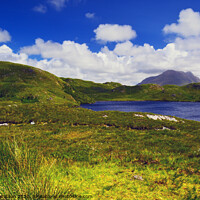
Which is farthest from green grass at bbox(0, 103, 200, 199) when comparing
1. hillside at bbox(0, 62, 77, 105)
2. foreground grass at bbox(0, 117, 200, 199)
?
hillside at bbox(0, 62, 77, 105)

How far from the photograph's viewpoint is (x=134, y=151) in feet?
45.3

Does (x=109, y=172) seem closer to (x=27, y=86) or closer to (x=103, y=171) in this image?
(x=103, y=171)

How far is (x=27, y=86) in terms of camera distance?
12431 centimetres

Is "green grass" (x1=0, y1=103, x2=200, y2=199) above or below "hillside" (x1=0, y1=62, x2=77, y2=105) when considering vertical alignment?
below

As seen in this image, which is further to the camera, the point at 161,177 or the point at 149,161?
the point at 149,161

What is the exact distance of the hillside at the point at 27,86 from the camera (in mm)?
107225

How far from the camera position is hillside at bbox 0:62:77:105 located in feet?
352

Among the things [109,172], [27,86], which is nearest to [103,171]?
[109,172]

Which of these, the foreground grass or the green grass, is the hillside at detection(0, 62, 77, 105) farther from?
the foreground grass

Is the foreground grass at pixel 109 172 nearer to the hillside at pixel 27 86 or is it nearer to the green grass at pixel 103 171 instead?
the green grass at pixel 103 171

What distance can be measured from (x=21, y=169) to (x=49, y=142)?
1183 centimetres

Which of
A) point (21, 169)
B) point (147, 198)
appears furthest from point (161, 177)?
point (21, 169)

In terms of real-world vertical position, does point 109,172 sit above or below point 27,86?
below

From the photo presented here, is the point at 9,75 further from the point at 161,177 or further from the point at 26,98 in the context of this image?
the point at 161,177
